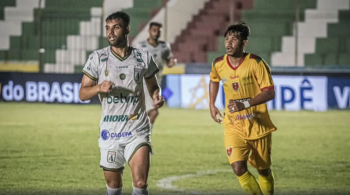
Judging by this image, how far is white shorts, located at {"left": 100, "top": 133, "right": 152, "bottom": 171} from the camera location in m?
5.61

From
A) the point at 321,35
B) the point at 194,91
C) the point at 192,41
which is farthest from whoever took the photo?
the point at 192,41

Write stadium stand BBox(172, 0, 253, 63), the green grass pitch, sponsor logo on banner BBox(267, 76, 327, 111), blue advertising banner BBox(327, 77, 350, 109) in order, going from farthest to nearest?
1. stadium stand BBox(172, 0, 253, 63)
2. sponsor logo on banner BBox(267, 76, 327, 111)
3. blue advertising banner BBox(327, 77, 350, 109)
4. the green grass pitch

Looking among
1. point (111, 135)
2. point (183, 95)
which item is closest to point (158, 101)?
point (111, 135)

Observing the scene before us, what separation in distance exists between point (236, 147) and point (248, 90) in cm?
59

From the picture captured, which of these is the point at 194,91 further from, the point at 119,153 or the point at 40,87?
the point at 119,153

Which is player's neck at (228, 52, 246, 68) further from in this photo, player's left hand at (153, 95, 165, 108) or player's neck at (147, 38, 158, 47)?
player's neck at (147, 38, 158, 47)

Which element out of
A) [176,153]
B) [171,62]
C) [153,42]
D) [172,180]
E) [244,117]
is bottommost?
[172,180]

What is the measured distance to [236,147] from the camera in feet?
20.7

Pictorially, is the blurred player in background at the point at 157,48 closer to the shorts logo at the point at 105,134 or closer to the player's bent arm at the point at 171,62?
the player's bent arm at the point at 171,62

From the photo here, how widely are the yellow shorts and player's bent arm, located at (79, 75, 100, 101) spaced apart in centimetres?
149

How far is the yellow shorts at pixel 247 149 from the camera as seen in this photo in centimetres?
631

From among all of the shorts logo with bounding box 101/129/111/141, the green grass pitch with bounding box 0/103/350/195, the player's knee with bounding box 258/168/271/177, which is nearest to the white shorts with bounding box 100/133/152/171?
the shorts logo with bounding box 101/129/111/141

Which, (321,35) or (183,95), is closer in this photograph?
(183,95)

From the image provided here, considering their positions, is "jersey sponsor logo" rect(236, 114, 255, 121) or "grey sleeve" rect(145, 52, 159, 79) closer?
"grey sleeve" rect(145, 52, 159, 79)
